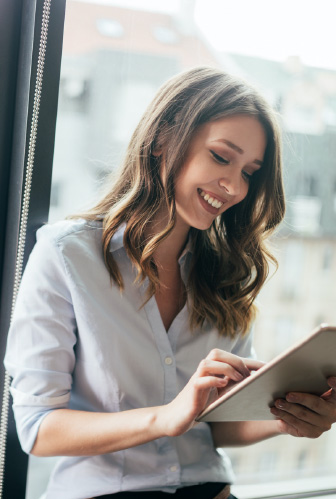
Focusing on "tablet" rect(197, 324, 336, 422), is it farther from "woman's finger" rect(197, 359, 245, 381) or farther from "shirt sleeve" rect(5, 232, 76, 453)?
"shirt sleeve" rect(5, 232, 76, 453)

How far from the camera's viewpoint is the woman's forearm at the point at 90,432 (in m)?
1.04

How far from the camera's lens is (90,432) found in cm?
106

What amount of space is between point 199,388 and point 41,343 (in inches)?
12.7

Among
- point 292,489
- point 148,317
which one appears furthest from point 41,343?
point 292,489

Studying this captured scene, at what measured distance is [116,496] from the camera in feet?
3.71

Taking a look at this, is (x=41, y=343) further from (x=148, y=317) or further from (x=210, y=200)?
(x=210, y=200)

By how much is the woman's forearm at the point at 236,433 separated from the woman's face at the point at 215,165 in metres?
0.46

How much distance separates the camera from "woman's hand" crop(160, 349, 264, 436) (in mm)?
951

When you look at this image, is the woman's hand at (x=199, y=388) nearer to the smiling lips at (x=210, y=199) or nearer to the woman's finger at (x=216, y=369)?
the woman's finger at (x=216, y=369)

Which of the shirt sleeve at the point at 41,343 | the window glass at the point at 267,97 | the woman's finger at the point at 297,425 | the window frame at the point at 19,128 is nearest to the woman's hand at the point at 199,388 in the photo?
the woman's finger at the point at 297,425

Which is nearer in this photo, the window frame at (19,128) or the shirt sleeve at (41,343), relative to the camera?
the shirt sleeve at (41,343)

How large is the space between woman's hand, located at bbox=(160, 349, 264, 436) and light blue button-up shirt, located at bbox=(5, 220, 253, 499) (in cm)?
19

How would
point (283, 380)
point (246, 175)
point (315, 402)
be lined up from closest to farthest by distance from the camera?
point (283, 380) → point (315, 402) → point (246, 175)

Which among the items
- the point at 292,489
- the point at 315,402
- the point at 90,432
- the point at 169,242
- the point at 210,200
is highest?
the point at 210,200
